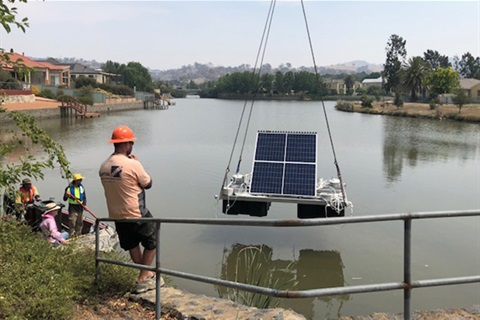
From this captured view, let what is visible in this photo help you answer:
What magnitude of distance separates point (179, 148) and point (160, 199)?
14.9 metres

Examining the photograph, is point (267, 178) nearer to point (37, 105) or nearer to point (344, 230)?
point (344, 230)

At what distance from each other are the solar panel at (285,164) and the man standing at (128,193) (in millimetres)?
6571

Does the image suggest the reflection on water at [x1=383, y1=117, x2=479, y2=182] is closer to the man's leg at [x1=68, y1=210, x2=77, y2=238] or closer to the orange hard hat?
the man's leg at [x1=68, y1=210, x2=77, y2=238]

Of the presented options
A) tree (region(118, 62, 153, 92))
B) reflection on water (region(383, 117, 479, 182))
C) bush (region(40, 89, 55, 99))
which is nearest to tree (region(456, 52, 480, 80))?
tree (region(118, 62, 153, 92))

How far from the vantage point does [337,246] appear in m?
11.7

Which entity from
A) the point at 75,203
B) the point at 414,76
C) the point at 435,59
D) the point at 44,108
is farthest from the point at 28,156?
the point at 435,59

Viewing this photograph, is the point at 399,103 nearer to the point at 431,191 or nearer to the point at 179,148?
the point at 179,148

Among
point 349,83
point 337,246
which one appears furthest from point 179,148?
point 349,83

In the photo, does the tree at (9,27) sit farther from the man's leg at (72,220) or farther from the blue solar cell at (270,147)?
the blue solar cell at (270,147)

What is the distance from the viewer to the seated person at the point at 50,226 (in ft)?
25.7

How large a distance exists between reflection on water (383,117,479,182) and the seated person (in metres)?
15.4

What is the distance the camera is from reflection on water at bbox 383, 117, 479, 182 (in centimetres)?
2615

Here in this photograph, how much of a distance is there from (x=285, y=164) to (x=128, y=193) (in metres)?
7.68

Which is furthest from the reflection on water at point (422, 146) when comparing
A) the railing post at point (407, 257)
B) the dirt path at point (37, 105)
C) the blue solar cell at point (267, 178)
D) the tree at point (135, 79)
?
the tree at point (135, 79)
